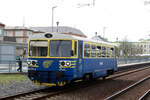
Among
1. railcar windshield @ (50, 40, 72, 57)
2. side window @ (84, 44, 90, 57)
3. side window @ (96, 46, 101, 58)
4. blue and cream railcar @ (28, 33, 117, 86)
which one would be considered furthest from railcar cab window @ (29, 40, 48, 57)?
side window @ (96, 46, 101, 58)

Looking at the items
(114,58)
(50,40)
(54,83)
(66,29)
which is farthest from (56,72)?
(66,29)

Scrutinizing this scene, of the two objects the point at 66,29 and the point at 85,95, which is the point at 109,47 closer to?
the point at 85,95

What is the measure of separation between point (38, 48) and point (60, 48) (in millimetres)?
1248

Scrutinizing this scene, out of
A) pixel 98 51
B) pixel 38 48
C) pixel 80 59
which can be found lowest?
pixel 80 59

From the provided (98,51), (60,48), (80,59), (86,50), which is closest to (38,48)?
(60,48)

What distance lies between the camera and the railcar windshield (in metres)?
12.7

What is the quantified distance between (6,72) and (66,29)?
78.6 m

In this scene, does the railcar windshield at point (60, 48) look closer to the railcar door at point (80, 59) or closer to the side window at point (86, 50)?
the railcar door at point (80, 59)

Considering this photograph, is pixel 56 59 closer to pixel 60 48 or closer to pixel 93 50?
pixel 60 48

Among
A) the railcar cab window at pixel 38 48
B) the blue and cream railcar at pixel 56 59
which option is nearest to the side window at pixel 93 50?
the blue and cream railcar at pixel 56 59

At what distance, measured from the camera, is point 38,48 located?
43.2ft

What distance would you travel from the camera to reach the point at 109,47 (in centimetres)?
1808

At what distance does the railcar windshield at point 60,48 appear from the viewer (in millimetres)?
12672

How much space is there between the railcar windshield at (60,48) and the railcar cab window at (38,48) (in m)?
0.35
